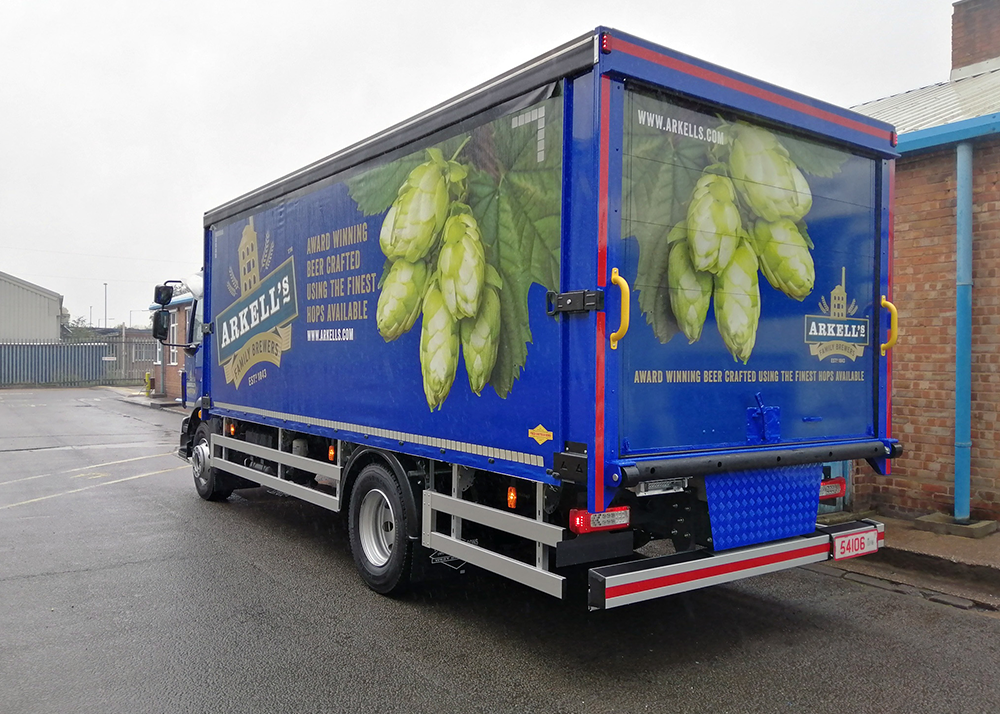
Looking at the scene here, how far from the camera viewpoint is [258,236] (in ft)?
25.9

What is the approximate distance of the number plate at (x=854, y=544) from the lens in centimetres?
490

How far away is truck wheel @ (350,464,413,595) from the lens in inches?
216

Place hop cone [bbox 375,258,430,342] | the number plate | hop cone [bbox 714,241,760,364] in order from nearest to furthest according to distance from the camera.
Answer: hop cone [bbox 714,241,760,364] → the number plate → hop cone [bbox 375,258,430,342]

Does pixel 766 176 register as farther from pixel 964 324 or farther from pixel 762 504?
pixel 964 324

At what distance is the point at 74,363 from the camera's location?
1582 inches

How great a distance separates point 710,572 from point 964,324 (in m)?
4.33

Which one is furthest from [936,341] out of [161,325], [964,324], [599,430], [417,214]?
[161,325]

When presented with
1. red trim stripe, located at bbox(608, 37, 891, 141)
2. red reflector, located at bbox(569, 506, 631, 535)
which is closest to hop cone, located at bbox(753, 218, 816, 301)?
red trim stripe, located at bbox(608, 37, 891, 141)

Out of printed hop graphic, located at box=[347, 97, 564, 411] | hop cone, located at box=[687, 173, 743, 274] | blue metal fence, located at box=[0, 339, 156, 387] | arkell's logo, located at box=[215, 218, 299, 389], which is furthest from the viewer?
blue metal fence, located at box=[0, 339, 156, 387]

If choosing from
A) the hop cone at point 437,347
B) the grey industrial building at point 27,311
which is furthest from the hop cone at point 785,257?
the grey industrial building at point 27,311

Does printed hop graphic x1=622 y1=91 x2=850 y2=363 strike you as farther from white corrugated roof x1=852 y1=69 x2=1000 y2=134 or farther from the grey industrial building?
the grey industrial building

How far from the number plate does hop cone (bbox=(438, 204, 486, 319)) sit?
8.66 ft

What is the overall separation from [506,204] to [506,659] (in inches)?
102

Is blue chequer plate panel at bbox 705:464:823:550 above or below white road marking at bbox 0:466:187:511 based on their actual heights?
above
